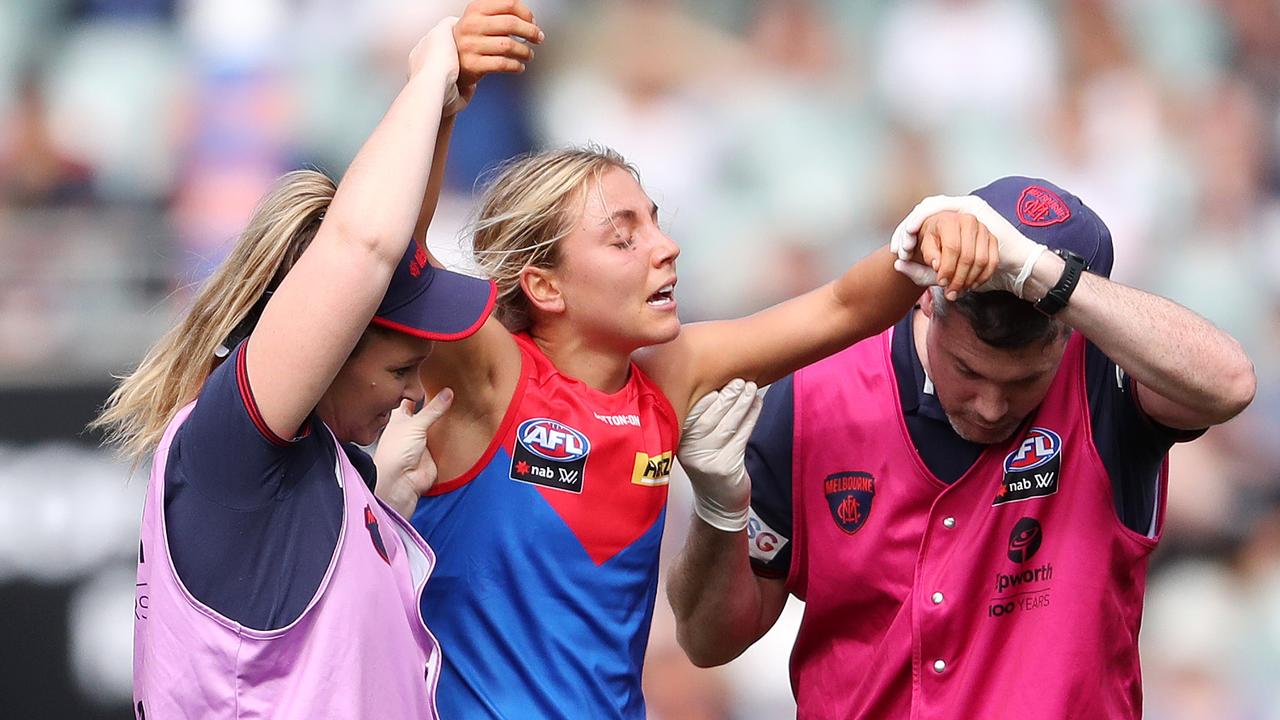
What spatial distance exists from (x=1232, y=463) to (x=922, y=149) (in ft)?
5.41

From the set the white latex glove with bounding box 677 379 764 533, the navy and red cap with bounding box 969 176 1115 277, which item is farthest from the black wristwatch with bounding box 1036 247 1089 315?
the white latex glove with bounding box 677 379 764 533

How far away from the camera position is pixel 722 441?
268 centimetres

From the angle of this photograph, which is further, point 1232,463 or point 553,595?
point 1232,463

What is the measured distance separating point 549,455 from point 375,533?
0.44 m

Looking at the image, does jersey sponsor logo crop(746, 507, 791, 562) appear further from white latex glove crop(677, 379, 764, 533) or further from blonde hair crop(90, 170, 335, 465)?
blonde hair crop(90, 170, 335, 465)

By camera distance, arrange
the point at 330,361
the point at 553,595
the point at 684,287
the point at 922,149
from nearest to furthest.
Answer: the point at 330,361 < the point at 553,595 < the point at 684,287 < the point at 922,149

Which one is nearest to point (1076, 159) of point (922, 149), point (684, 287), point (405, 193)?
point (922, 149)

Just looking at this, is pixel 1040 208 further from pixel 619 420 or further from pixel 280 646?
pixel 280 646

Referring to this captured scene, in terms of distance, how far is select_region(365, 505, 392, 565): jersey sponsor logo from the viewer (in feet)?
6.84

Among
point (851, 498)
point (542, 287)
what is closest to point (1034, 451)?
point (851, 498)

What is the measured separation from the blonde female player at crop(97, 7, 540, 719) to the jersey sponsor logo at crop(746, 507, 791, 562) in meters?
0.92

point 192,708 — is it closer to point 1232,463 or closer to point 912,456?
point 912,456

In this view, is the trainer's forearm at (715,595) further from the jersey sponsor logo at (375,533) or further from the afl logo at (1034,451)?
the jersey sponsor logo at (375,533)

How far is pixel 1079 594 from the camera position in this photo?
103 inches
